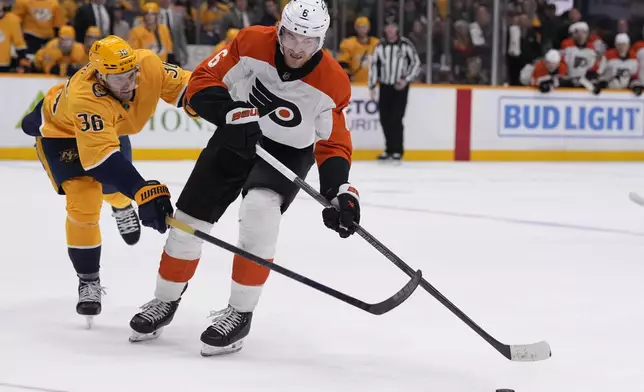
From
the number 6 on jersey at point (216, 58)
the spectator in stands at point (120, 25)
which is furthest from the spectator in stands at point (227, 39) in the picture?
the number 6 on jersey at point (216, 58)

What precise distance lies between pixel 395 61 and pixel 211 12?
2120 mm

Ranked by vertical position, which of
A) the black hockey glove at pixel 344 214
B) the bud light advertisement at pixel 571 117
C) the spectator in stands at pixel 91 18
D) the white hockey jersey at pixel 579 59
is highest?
the black hockey glove at pixel 344 214

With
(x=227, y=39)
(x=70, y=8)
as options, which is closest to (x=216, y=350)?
(x=227, y=39)

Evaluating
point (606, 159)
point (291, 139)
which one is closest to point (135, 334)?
point (291, 139)

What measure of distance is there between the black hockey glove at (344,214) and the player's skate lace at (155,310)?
0.60 m

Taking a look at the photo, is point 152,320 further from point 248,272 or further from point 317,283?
point 317,283

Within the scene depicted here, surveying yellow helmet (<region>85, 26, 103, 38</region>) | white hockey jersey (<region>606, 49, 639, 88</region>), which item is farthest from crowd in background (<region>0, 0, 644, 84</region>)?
white hockey jersey (<region>606, 49, 639, 88</region>)

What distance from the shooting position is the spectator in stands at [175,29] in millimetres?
10100

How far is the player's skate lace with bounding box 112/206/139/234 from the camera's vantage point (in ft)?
14.1

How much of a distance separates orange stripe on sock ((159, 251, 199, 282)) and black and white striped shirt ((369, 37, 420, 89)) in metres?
7.07

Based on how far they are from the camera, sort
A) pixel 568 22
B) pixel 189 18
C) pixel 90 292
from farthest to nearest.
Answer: pixel 568 22, pixel 189 18, pixel 90 292

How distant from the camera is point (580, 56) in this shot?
1153 cm

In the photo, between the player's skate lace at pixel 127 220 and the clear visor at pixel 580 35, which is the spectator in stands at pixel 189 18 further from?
the player's skate lace at pixel 127 220

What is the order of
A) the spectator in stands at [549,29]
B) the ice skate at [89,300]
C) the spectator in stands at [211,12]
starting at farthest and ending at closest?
the spectator in stands at [549,29] < the spectator in stands at [211,12] < the ice skate at [89,300]
